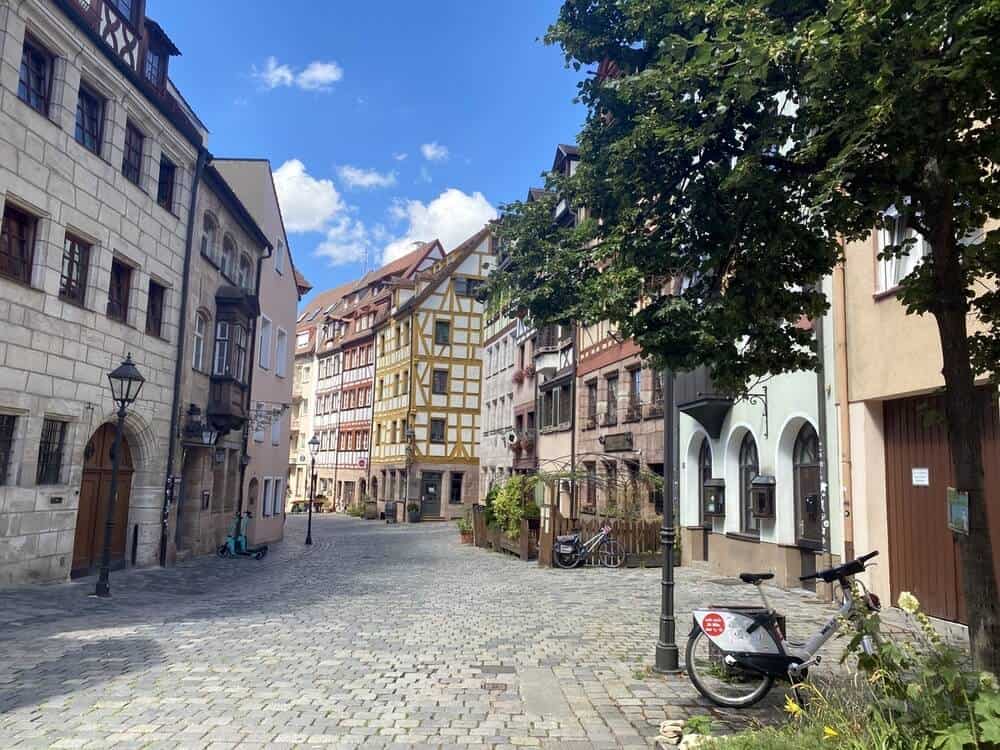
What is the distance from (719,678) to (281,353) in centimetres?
2415

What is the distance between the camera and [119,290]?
15727 millimetres

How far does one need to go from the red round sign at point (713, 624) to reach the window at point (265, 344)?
21.8 m

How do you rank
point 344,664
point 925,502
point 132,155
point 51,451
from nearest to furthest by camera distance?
point 344,664
point 925,502
point 51,451
point 132,155

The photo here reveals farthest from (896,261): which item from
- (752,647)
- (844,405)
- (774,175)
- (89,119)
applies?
(89,119)

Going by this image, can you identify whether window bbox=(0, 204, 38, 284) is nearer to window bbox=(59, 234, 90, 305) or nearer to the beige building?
window bbox=(59, 234, 90, 305)

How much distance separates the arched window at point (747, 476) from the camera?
15.5m

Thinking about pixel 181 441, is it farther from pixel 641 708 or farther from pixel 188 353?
pixel 641 708

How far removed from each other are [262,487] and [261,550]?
6251 millimetres

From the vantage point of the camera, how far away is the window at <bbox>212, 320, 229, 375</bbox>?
20.8 metres

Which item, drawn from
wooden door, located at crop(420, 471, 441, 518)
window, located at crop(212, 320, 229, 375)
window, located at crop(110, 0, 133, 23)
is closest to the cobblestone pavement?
window, located at crop(212, 320, 229, 375)

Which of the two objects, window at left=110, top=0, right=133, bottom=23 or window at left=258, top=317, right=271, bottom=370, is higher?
window at left=110, top=0, right=133, bottom=23

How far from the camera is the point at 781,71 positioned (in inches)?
211

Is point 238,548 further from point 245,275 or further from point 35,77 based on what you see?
point 35,77

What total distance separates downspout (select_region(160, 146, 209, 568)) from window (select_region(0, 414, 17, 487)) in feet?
17.7
